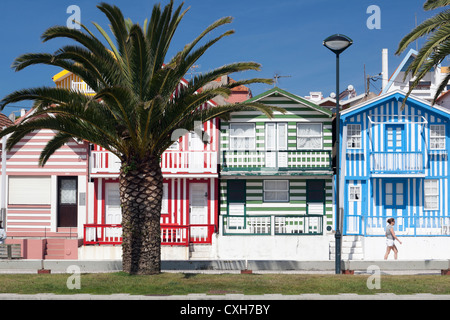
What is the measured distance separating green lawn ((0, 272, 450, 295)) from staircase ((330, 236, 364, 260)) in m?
8.26

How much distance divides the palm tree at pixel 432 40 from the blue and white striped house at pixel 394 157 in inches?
412

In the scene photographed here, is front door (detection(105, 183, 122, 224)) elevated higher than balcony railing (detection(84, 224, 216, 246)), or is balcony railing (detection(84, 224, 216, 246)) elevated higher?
front door (detection(105, 183, 122, 224))

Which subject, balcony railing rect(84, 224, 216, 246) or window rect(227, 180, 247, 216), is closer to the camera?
balcony railing rect(84, 224, 216, 246)

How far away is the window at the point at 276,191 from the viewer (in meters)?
28.5

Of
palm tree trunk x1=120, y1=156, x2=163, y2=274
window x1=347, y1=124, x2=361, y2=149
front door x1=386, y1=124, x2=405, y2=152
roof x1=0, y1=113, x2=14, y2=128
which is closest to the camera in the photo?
palm tree trunk x1=120, y1=156, x2=163, y2=274

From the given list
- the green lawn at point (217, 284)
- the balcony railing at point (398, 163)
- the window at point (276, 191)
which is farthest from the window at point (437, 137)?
the green lawn at point (217, 284)

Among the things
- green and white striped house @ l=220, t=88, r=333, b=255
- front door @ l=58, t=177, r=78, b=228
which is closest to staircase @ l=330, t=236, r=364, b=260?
green and white striped house @ l=220, t=88, r=333, b=255

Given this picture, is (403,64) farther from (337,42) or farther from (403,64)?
(337,42)

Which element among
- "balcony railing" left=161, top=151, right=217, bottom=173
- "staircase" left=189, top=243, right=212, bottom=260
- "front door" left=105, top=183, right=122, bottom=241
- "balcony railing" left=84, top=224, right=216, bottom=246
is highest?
"balcony railing" left=161, top=151, right=217, bottom=173

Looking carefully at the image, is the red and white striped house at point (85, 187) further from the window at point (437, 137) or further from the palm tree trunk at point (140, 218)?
the window at point (437, 137)

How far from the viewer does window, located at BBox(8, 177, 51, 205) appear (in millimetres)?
27781

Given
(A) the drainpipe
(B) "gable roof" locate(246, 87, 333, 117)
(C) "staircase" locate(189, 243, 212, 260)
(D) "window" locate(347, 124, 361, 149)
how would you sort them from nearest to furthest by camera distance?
(C) "staircase" locate(189, 243, 212, 260) → (A) the drainpipe → (B) "gable roof" locate(246, 87, 333, 117) → (D) "window" locate(347, 124, 361, 149)

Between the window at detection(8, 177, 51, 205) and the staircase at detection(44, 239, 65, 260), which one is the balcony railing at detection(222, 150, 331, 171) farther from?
the window at detection(8, 177, 51, 205)
